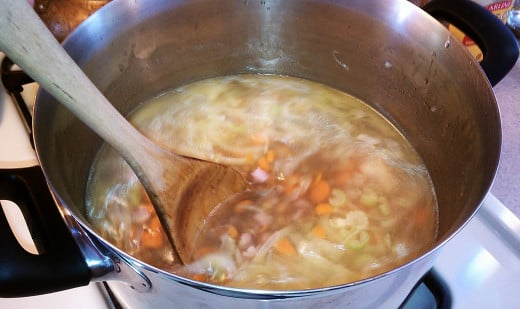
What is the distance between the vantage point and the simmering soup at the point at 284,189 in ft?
3.24

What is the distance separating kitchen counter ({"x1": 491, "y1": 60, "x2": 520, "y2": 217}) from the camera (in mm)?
1195

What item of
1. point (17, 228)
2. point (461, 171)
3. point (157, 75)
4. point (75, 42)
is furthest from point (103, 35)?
point (461, 171)

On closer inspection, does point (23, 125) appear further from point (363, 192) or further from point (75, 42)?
point (363, 192)

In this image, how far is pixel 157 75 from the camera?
4.32 feet

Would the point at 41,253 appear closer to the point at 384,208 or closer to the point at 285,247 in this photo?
the point at 285,247

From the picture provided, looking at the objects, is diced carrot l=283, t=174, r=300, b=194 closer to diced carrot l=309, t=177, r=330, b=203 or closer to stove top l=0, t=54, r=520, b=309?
diced carrot l=309, t=177, r=330, b=203

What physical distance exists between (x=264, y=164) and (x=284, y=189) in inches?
3.7

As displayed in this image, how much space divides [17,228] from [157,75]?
1.76 feet

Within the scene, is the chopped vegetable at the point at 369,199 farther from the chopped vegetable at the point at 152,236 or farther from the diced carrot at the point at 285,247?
the chopped vegetable at the point at 152,236

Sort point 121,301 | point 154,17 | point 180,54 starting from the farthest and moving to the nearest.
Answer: point 180,54, point 154,17, point 121,301

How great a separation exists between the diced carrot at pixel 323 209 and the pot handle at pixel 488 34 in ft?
1.41

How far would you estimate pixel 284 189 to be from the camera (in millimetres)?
1157

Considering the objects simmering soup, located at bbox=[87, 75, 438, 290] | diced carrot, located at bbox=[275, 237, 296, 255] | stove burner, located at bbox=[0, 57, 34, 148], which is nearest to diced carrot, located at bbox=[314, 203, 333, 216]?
simmering soup, located at bbox=[87, 75, 438, 290]

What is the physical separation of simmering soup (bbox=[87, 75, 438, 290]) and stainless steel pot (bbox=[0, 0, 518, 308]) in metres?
0.04
